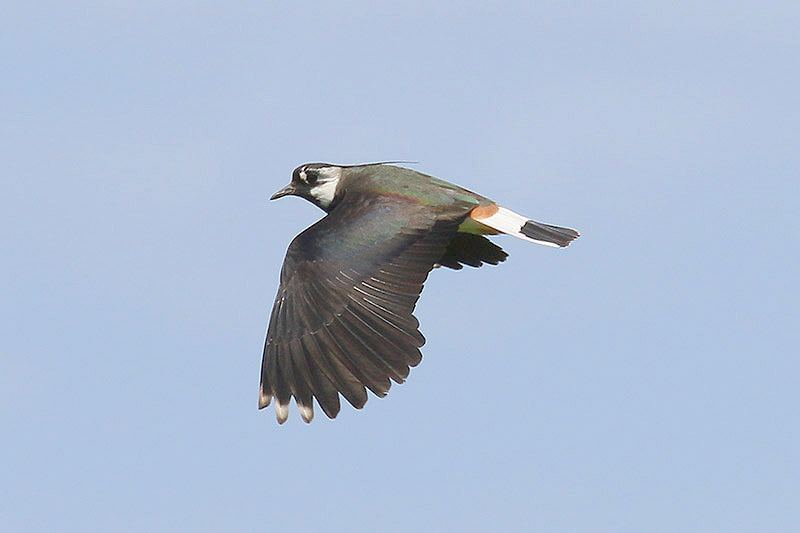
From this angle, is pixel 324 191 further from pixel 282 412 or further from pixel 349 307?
pixel 282 412

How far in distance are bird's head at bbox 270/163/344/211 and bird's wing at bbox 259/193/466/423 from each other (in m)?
1.21

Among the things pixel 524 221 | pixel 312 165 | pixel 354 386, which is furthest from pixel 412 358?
pixel 312 165

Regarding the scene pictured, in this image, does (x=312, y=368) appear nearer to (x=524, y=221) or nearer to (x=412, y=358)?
(x=412, y=358)

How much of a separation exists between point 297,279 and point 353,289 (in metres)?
0.46

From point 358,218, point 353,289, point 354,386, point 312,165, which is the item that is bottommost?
point 354,386

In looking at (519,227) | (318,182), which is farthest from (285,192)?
(519,227)

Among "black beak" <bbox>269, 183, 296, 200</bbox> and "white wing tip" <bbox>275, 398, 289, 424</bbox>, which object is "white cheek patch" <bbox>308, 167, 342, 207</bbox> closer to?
"black beak" <bbox>269, 183, 296, 200</bbox>

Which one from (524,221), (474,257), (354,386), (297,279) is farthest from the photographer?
(474,257)

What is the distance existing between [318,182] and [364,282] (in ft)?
7.26

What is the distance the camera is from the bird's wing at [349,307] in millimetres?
10430

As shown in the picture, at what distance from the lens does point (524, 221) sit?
12047 millimetres

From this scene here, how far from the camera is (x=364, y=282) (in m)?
10.9

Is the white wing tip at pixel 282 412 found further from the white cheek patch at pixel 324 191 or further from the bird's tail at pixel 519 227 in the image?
the white cheek patch at pixel 324 191

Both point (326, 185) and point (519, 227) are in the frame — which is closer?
point (519, 227)
